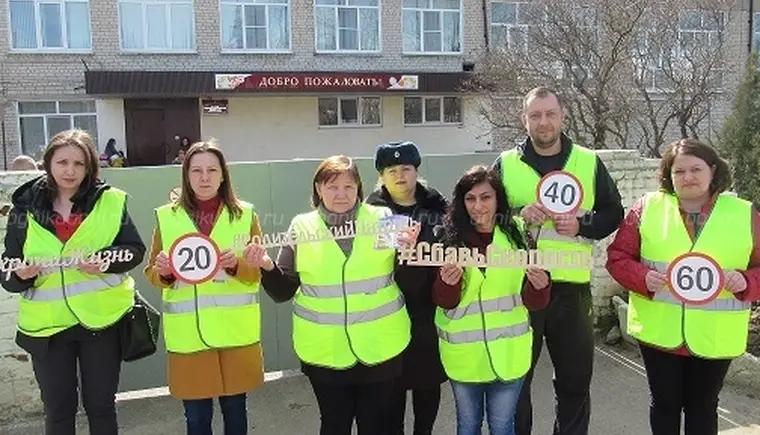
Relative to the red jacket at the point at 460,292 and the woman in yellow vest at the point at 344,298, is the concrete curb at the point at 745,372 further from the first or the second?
the woman in yellow vest at the point at 344,298

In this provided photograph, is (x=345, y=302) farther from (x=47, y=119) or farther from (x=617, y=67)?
(x=47, y=119)

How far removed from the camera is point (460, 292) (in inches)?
114

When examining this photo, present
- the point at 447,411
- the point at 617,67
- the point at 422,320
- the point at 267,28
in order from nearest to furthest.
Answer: the point at 422,320 < the point at 447,411 < the point at 617,67 < the point at 267,28

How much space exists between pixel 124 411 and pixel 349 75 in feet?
49.0

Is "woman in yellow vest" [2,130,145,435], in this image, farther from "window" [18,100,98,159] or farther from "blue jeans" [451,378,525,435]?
"window" [18,100,98,159]

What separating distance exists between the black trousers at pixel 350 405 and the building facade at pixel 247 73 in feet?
50.2

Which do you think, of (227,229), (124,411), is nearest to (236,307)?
(227,229)

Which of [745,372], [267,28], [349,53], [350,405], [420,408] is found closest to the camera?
[350,405]

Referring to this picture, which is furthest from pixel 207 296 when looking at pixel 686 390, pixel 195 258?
pixel 686 390

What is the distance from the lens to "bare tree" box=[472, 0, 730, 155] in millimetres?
10586

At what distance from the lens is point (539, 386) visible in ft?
15.1

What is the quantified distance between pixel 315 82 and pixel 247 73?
71.1 inches

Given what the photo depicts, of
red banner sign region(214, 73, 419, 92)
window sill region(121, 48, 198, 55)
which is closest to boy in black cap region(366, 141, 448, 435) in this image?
red banner sign region(214, 73, 419, 92)

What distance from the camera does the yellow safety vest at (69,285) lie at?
296cm
